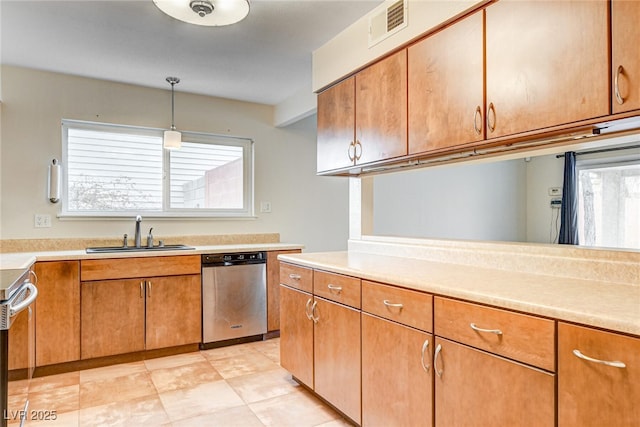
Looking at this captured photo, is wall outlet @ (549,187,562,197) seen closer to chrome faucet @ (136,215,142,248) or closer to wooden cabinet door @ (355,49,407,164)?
wooden cabinet door @ (355,49,407,164)

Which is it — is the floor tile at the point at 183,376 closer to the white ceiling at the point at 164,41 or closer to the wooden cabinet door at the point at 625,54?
the white ceiling at the point at 164,41

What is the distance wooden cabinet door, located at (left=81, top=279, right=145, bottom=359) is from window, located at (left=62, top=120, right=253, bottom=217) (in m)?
0.82

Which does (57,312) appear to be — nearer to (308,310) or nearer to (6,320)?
(6,320)

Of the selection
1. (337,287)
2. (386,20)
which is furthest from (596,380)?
(386,20)

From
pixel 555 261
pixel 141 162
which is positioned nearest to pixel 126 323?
pixel 141 162

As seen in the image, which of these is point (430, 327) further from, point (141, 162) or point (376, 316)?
point (141, 162)

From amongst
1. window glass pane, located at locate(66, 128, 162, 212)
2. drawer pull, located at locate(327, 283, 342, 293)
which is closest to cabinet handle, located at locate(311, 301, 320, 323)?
drawer pull, located at locate(327, 283, 342, 293)

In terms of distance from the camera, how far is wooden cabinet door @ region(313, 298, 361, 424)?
1952mm

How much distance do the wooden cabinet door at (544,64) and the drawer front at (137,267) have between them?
250 centimetres

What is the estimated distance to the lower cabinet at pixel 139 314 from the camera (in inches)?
115

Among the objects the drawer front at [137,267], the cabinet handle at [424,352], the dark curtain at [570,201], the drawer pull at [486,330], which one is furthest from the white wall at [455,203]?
the drawer pull at [486,330]

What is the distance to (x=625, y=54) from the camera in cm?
128

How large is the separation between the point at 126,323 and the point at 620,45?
10.9ft

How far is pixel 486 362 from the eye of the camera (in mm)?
1329
